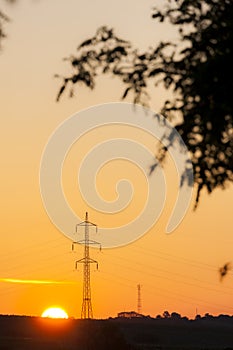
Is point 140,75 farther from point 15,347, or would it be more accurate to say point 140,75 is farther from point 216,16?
point 15,347

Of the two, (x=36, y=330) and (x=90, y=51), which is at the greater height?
(x=36, y=330)

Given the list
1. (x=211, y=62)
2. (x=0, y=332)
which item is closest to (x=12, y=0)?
(x=211, y=62)

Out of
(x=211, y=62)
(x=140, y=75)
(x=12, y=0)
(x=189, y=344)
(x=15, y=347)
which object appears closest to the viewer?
(x=12, y=0)

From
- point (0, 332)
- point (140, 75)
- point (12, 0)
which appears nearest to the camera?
point (12, 0)

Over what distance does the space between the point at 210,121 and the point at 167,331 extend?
17594 centimetres

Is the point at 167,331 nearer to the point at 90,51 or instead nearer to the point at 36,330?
the point at 36,330

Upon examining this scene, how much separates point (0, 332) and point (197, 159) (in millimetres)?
127379

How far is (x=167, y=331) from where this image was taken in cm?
19700

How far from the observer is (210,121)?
957 inches

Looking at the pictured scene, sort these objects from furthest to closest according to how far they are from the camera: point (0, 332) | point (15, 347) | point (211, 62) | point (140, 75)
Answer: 1. point (0, 332)
2. point (15, 347)
3. point (140, 75)
4. point (211, 62)

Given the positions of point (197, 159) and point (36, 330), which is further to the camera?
point (36, 330)

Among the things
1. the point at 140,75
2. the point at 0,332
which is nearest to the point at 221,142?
the point at 140,75

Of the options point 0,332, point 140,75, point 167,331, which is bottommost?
point 140,75

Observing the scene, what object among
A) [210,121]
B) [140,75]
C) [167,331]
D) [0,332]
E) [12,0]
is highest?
[167,331]
